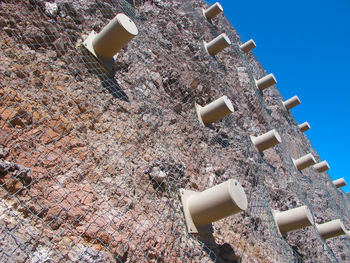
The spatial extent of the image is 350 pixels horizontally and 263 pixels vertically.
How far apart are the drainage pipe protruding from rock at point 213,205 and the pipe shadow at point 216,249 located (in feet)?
0.14

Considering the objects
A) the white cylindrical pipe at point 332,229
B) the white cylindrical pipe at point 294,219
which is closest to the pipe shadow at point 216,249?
the white cylindrical pipe at point 294,219

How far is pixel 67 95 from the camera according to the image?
161cm

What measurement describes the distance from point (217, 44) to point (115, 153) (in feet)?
7.78

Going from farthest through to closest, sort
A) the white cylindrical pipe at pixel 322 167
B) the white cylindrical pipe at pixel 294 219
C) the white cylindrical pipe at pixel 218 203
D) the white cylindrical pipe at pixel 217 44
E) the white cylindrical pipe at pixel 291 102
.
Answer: the white cylindrical pipe at pixel 291 102
the white cylindrical pipe at pixel 322 167
the white cylindrical pipe at pixel 217 44
the white cylindrical pipe at pixel 294 219
the white cylindrical pipe at pixel 218 203

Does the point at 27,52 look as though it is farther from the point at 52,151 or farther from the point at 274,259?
the point at 274,259

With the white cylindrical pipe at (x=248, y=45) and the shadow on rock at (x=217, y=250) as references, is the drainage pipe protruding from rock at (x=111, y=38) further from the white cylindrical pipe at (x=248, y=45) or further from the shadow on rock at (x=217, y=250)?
the white cylindrical pipe at (x=248, y=45)

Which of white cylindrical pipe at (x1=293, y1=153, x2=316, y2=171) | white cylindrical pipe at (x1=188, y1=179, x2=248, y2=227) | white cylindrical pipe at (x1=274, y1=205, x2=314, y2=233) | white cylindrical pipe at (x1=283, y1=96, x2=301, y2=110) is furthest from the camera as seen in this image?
white cylindrical pipe at (x1=283, y1=96, x2=301, y2=110)

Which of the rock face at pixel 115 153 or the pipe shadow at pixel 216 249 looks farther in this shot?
the pipe shadow at pixel 216 249

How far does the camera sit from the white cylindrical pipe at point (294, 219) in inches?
91.4

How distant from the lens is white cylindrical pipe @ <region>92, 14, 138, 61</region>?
1854mm

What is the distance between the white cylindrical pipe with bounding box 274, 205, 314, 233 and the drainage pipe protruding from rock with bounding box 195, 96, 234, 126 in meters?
0.99

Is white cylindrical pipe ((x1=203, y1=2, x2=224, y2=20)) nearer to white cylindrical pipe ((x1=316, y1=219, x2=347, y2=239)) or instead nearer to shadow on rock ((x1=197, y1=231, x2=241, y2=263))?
white cylindrical pipe ((x1=316, y1=219, x2=347, y2=239))

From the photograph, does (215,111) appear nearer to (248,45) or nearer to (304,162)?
(304,162)

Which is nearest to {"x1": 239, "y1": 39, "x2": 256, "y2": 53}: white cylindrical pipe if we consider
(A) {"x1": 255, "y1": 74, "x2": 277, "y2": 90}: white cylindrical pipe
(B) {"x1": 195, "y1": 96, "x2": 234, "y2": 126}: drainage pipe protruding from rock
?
(A) {"x1": 255, "y1": 74, "x2": 277, "y2": 90}: white cylindrical pipe
